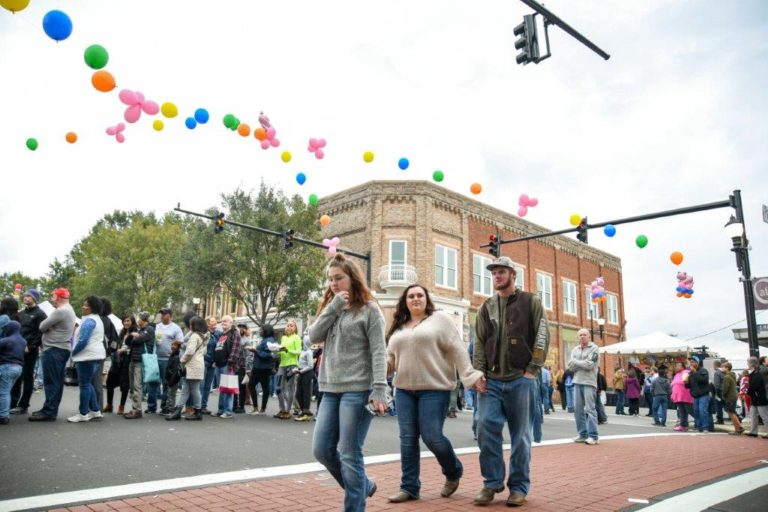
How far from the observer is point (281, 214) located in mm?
25312

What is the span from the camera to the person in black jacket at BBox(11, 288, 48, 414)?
8911mm

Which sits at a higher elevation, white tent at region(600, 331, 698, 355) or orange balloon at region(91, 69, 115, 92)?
orange balloon at region(91, 69, 115, 92)

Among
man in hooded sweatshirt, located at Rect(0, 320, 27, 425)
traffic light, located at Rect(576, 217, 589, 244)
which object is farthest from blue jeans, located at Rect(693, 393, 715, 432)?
man in hooded sweatshirt, located at Rect(0, 320, 27, 425)

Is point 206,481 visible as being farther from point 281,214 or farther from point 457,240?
point 457,240

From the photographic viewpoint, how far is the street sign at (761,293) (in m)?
13.7

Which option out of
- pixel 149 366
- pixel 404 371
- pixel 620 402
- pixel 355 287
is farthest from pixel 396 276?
pixel 355 287

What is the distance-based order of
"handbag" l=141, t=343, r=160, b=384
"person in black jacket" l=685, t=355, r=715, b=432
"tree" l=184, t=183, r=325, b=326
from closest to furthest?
"handbag" l=141, t=343, r=160, b=384, "person in black jacket" l=685, t=355, r=715, b=432, "tree" l=184, t=183, r=325, b=326

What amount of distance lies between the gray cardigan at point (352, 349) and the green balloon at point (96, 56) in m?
6.37

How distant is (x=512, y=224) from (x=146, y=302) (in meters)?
22.5

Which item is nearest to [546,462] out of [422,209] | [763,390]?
[763,390]

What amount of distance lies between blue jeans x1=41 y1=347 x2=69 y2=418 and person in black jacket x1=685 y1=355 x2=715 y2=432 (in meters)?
13.3

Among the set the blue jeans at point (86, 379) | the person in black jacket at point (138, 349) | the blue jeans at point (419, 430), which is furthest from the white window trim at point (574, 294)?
the blue jeans at point (419, 430)

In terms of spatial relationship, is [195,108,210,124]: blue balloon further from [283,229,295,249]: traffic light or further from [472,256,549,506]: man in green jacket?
[472,256,549,506]: man in green jacket

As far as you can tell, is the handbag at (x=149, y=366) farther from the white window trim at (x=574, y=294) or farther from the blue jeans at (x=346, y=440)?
the white window trim at (x=574, y=294)
